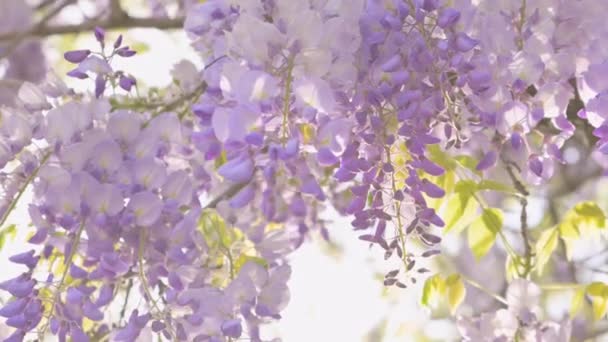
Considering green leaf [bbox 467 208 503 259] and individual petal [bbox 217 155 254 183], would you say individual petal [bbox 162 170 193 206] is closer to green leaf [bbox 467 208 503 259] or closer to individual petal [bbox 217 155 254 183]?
individual petal [bbox 217 155 254 183]

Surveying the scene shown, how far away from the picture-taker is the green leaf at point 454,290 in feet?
3.91

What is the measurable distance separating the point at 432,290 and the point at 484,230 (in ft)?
0.31

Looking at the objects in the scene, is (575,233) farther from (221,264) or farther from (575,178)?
(575,178)

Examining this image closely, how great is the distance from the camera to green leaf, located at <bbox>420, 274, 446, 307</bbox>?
3.88 ft

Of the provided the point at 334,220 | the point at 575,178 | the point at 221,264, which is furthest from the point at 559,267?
the point at 221,264

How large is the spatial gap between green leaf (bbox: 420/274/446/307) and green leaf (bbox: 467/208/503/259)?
0.19ft

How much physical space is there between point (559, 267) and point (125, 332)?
191 cm

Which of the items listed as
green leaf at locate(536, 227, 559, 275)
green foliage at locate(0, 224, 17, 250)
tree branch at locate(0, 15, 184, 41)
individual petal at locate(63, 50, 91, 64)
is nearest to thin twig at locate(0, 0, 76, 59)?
tree branch at locate(0, 15, 184, 41)

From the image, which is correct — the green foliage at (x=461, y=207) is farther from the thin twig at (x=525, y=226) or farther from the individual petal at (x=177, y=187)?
the individual petal at (x=177, y=187)

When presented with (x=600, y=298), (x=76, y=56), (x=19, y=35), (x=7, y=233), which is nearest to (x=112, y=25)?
(x=19, y=35)

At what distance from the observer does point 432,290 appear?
3.90ft

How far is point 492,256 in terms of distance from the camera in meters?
3.13

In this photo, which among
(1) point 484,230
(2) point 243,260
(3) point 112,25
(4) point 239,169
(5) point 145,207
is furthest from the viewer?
(3) point 112,25

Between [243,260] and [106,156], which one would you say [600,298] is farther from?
[106,156]
